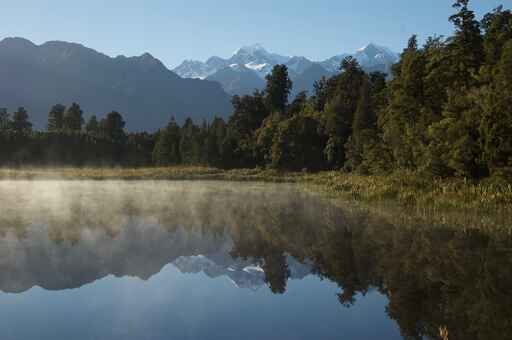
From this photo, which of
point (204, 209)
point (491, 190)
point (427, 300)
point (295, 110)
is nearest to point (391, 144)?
point (491, 190)

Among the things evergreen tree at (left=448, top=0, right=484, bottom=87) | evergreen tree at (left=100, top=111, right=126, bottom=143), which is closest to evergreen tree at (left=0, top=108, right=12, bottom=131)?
evergreen tree at (left=100, top=111, right=126, bottom=143)

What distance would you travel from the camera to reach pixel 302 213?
26.5 metres

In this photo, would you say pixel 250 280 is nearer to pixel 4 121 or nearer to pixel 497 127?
pixel 497 127

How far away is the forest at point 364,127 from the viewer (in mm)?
32781

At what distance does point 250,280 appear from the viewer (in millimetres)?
12539

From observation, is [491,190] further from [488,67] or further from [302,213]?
[488,67]

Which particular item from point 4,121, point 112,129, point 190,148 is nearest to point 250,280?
point 190,148

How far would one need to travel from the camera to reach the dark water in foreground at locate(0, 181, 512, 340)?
8.85 metres

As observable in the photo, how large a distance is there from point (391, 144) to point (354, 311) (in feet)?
139

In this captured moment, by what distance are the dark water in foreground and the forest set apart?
581 inches

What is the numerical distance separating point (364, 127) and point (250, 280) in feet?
188

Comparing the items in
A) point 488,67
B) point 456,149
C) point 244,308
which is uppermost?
point 488,67

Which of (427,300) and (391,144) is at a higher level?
(391,144)

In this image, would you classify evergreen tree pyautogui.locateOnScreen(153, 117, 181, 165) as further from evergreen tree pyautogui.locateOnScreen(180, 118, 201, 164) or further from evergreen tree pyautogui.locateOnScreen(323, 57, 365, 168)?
evergreen tree pyautogui.locateOnScreen(323, 57, 365, 168)
